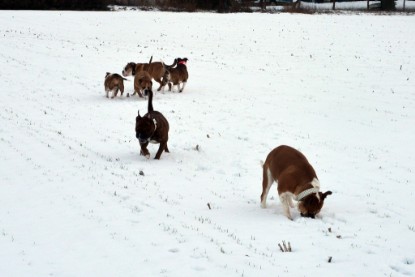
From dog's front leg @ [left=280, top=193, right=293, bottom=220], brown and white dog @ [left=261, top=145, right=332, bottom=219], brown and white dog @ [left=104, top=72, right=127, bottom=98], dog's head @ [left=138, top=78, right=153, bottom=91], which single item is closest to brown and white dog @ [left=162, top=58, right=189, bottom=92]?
dog's head @ [left=138, top=78, right=153, bottom=91]

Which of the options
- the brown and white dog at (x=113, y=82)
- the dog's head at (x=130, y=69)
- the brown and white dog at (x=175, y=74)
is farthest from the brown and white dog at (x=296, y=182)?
the dog's head at (x=130, y=69)

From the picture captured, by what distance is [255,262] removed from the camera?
599 cm

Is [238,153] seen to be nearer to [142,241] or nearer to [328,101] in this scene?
[142,241]

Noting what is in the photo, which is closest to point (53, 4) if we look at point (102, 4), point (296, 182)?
point (102, 4)

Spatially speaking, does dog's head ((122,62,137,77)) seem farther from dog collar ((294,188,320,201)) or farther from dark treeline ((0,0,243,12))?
dark treeline ((0,0,243,12))

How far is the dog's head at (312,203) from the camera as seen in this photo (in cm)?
725

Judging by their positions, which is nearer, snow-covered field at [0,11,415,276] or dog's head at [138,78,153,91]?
snow-covered field at [0,11,415,276]

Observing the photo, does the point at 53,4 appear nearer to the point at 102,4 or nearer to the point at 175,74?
the point at 102,4

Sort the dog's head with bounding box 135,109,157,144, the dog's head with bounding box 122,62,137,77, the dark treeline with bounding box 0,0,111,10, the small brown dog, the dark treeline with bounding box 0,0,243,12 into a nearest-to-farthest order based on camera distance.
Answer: the dog's head with bounding box 135,109,157,144, the small brown dog, the dog's head with bounding box 122,62,137,77, the dark treeline with bounding box 0,0,111,10, the dark treeline with bounding box 0,0,243,12

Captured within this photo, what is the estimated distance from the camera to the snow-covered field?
6.16 m

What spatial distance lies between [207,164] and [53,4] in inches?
1591

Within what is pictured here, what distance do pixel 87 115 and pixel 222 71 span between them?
10452 mm

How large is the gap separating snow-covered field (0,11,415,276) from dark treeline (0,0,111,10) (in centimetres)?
1832

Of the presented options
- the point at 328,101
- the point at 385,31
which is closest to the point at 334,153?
the point at 328,101
